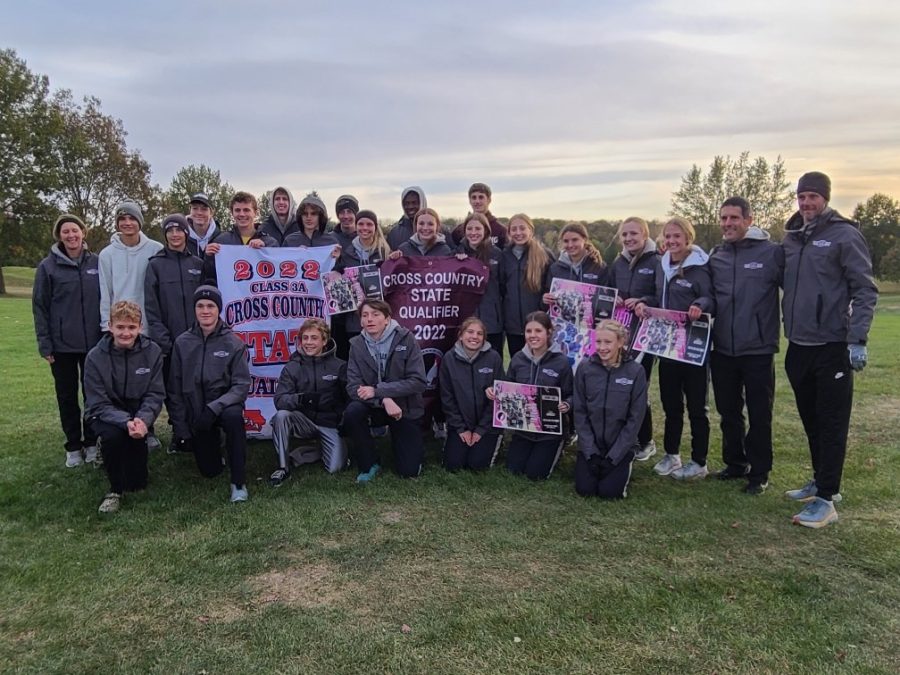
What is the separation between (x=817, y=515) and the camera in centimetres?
507

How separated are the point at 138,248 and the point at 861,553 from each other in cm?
679

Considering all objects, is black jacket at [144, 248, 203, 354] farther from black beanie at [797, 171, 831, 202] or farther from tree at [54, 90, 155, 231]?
tree at [54, 90, 155, 231]

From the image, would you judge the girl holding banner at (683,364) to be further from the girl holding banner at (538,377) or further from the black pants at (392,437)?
the black pants at (392,437)

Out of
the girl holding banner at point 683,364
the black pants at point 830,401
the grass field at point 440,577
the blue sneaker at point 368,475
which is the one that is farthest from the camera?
the blue sneaker at point 368,475

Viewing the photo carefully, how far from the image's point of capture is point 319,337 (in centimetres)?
632

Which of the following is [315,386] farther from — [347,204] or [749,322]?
[749,322]

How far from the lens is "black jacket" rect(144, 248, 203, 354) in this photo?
20.8 ft

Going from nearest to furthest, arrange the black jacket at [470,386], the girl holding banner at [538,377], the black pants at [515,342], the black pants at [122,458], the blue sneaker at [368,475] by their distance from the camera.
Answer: the black pants at [122,458], the blue sneaker at [368,475], the girl holding banner at [538,377], the black jacket at [470,386], the black pants at [515,342]

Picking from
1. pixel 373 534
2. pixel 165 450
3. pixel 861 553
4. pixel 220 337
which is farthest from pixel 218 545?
pixel 861 553

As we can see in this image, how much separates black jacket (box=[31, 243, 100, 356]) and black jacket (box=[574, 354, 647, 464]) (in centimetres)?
486

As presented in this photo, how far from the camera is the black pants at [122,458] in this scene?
18.0ft

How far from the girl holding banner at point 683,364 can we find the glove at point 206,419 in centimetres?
410

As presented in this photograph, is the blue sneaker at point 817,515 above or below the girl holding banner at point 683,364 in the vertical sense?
below

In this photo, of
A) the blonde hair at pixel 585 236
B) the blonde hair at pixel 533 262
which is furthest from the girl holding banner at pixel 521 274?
the blonde hair at pixel 585 236
